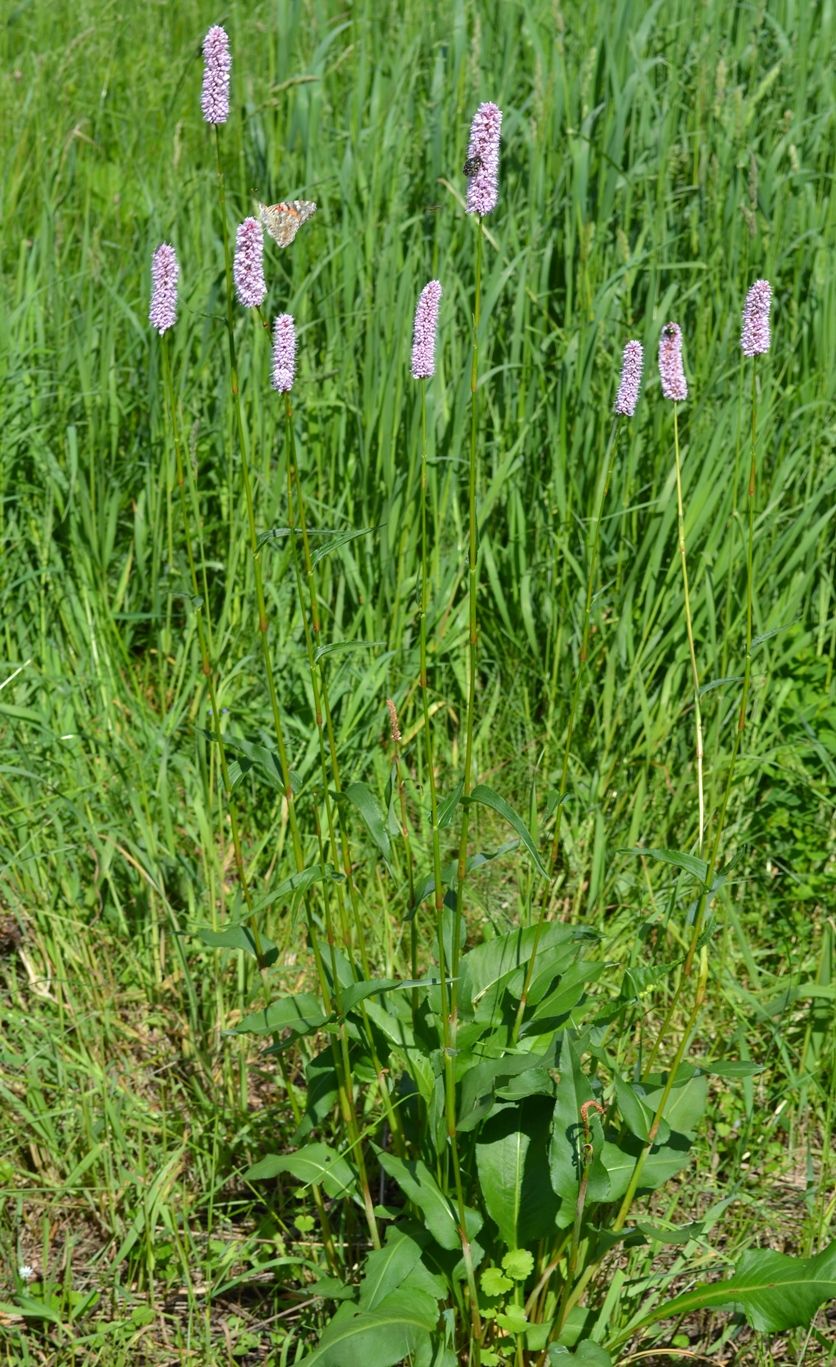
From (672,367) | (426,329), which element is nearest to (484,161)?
(426,329)

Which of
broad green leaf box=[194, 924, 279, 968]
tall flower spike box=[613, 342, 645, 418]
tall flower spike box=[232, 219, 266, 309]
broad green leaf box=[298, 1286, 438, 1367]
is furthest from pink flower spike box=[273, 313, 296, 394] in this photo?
broad green leaf box=[298, 1286, 438, 1367]

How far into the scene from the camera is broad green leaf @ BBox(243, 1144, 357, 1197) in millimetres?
1736

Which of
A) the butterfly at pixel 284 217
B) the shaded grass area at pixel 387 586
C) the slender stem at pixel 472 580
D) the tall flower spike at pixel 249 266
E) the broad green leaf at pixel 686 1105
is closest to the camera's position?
the slender stem at pixel 472 580

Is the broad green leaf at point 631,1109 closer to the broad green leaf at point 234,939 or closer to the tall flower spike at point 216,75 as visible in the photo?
the broad green leaf at point 234,939

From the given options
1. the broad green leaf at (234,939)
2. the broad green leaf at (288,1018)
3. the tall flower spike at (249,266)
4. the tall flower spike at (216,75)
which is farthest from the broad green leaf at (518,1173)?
the tall flower spike at (216,75)

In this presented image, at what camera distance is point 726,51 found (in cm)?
373

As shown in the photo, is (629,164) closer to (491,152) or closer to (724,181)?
(724,181)

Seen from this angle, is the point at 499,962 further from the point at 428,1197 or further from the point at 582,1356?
the point at 582,1356

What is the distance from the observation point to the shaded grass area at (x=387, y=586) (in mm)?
2064

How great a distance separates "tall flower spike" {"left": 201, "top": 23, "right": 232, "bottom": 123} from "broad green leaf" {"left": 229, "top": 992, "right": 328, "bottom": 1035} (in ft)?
3.48

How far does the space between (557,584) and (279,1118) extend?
4.31 feet

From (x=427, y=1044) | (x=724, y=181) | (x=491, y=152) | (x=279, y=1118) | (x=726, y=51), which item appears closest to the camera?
(x=491, y=152)

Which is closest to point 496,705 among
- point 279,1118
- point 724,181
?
point 279,1118

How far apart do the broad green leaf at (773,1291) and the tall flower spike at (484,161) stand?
1.21 m
